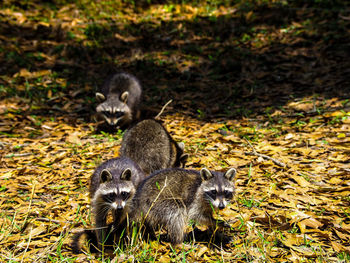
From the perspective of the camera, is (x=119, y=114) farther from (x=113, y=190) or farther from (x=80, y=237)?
(x=80, y=237)

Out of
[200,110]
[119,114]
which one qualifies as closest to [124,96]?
[119,114]

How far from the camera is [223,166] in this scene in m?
5.30

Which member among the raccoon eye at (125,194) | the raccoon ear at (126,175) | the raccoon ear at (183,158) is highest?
the raccoon ear at (126,175)

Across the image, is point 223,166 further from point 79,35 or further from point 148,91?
point 79,35

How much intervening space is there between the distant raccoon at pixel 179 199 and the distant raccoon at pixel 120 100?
13.1ft

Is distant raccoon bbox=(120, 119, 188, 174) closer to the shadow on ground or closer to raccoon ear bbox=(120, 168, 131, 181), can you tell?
raccoon ear bbox=(120, 168, 131, 181)

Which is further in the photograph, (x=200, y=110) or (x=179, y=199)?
(x=200, y=110)

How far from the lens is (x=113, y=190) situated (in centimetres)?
400

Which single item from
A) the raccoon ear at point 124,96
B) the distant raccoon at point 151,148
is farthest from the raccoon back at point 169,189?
the raccoon ear at point 124,96

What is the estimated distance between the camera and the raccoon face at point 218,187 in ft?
12.8

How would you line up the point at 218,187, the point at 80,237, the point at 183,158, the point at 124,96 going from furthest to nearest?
the point at 124,96
the point at 183,158
the point at 218,187
the point at 80,237

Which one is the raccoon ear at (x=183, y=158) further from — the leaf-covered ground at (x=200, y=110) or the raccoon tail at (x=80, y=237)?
the raccoon tail at (x=80, y=237)

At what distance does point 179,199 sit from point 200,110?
455 centimetres

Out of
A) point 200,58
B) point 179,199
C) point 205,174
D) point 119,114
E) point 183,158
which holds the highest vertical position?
point 205,174
